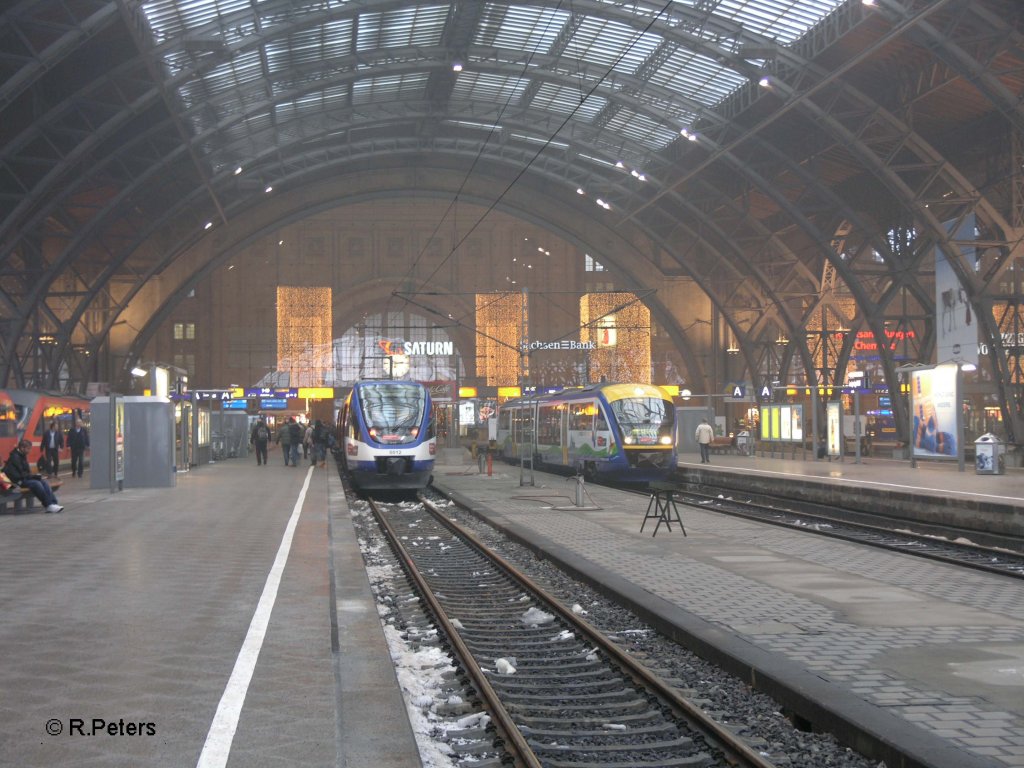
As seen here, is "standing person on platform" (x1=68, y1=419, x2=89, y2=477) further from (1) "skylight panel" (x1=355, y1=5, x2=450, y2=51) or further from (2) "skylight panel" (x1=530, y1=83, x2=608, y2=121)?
(2) "skylight panel" (x1=530, y1=83, x2=608, y2=121)

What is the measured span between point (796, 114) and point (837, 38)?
24.4ft

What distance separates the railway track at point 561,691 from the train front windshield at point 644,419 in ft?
60.2

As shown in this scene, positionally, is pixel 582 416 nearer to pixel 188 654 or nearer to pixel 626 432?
pixel 626 432

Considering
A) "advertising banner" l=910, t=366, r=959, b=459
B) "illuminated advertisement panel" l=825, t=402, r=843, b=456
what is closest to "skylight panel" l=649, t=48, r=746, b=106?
"illuminated advertisement panel" l=825, t=402, r=843, b=456

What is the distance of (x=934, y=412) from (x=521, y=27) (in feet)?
65.4

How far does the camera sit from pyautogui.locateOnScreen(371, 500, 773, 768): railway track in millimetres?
6133

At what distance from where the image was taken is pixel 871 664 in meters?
7.44

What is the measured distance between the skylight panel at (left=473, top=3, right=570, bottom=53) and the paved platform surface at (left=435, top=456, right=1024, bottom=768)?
23169 mm

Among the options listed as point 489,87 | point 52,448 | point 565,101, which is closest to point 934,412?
point 565,101

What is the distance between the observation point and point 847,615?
30.9 ft

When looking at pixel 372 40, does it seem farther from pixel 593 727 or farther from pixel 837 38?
pixel 593 727

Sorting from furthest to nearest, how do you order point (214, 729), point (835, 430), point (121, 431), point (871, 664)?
point (835, 430), point (121, 431), point (871, 664), point (214, 729)

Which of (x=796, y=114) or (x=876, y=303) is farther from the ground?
(x=796, y=114)

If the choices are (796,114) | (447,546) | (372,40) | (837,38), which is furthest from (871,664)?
(372,40)
